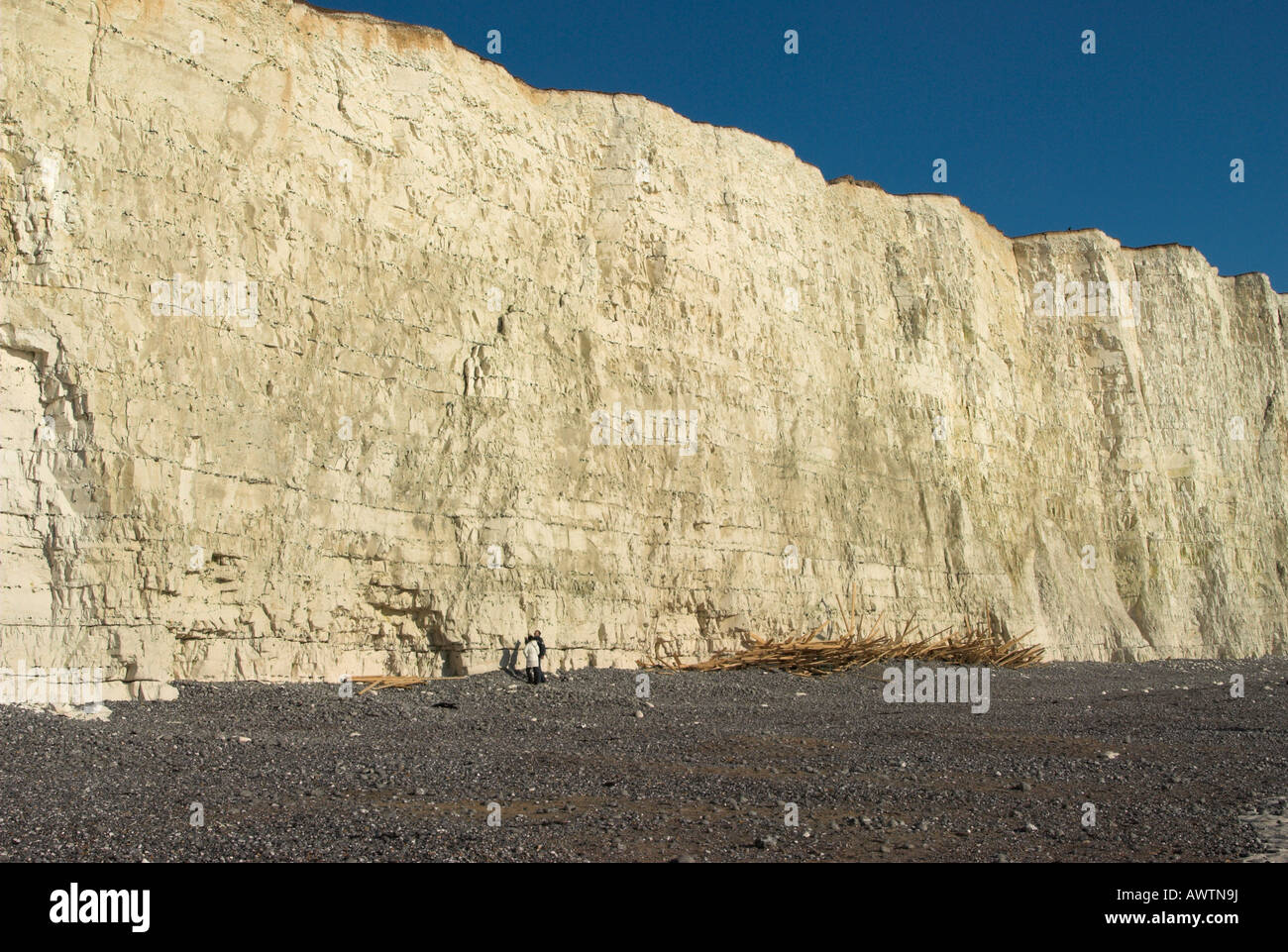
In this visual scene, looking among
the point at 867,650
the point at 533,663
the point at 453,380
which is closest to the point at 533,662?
the point at 533,663

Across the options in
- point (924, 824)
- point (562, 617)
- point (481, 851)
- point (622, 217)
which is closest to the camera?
point (481, 851)

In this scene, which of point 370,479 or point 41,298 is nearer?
point 41,298

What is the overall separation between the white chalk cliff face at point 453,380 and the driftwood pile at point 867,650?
419mm

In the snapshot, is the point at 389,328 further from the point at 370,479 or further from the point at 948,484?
the point at 948,484

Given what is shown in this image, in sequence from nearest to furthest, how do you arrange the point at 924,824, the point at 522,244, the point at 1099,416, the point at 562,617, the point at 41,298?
the point at 924,824 → the point at 41,298 → the point at 562,617 → the point at 522,244 → the point at 1099,416

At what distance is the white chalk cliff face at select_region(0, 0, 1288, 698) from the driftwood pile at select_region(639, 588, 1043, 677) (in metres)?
0.42

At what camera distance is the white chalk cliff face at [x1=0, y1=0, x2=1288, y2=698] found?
1261cm

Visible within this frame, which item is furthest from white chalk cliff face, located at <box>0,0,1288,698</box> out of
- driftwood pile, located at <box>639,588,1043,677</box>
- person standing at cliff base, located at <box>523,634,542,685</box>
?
person standing at cliff base, located at <box>523,634,542,685</box>

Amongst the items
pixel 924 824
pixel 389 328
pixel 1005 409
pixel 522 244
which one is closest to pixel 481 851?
pixel 924 824

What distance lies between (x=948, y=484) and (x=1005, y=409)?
426 centimetres

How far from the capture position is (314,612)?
14039 millimetres

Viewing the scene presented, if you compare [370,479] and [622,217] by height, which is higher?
[622,217]

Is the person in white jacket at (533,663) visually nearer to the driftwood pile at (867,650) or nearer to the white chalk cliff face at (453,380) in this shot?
the white chalk cliff face at (453,380)

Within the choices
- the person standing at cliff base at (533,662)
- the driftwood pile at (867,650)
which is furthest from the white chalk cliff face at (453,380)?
the person standing at cliff base at (533,662)
